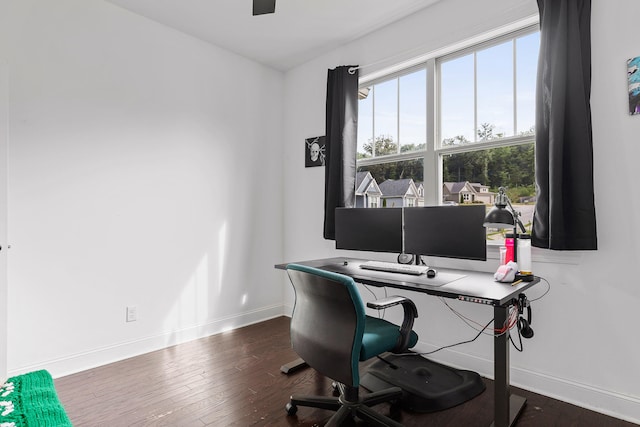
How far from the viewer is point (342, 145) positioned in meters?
3.20

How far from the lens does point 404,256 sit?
263 centimetres

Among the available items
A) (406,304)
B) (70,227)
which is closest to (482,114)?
(406,304)

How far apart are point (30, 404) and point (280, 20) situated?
2.95m

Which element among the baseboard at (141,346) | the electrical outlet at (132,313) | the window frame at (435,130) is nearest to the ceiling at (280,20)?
the window frame at (435,130)

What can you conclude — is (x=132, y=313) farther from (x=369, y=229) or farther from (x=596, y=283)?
(x=596, y=283)

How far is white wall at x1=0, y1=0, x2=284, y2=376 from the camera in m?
2.40

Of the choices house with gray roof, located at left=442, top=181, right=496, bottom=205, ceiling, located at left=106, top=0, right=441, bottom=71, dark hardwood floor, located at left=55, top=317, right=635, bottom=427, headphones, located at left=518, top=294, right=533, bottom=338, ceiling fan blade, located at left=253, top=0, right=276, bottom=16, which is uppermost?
ceiling, located at left=106, top=0, right=441, bottom=71

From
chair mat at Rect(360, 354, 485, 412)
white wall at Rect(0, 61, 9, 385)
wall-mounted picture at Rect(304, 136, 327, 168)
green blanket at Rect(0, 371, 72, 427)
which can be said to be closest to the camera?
green blanket at Rect(0, 371, 72, 427)

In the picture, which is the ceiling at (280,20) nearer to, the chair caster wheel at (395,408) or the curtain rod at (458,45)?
the curtain rod at (458,45)

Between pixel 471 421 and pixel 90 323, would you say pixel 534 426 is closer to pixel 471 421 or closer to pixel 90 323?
pixel 471 421

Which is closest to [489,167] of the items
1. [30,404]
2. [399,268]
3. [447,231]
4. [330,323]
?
[447,231]

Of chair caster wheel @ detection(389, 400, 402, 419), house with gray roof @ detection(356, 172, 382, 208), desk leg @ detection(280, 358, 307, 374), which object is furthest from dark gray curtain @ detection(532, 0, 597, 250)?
desk leg @ detection(280, 358, 307, 374)

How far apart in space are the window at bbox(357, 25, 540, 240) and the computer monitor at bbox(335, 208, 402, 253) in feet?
1.34

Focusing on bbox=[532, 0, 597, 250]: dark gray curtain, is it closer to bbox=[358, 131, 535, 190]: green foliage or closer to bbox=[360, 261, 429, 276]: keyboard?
bbox=[358, 131, 535, 190]: green foliage
